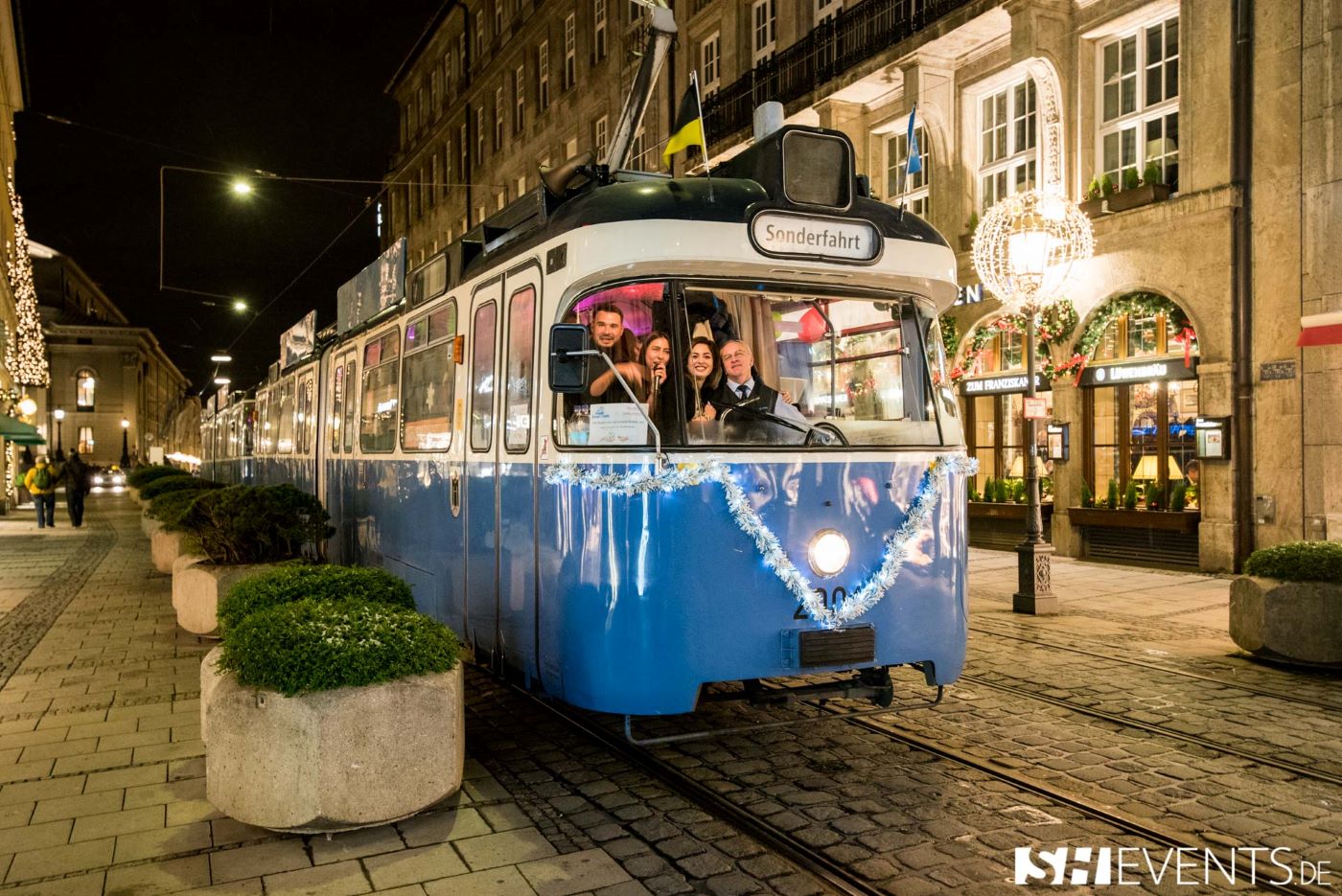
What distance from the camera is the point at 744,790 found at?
568 centimetres

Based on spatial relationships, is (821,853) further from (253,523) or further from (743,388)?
(253,523)

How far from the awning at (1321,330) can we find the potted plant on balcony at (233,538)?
41.0 feet

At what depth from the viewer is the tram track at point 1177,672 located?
24.8 ft

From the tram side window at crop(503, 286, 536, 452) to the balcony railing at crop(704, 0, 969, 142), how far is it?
1486 centimetres

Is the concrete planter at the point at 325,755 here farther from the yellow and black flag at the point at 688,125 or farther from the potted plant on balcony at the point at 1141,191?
the potted plant on balcony at the point at 1141,191

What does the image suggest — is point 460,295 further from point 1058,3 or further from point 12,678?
point 1058,3

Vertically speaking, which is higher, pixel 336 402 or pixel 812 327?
pixel 812 327

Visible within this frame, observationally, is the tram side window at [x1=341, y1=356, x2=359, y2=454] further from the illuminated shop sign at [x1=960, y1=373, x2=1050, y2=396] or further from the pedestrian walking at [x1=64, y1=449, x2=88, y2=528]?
the pedestrian walking at [x1=64, y1=449, x2=88, y2=528]

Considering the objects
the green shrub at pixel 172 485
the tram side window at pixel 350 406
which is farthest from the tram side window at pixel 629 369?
the green shrub at pixel 172 485

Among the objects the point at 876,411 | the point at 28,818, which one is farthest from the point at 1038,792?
the point at 28,818

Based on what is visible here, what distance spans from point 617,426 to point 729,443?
61 cm

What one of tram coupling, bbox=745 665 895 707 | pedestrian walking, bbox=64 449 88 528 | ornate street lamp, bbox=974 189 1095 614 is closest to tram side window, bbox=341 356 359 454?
tram coupling, bbox=745 665 895 707

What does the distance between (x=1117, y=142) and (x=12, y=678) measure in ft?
55.0

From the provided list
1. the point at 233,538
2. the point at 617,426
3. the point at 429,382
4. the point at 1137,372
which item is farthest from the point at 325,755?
the point at 1137,372
